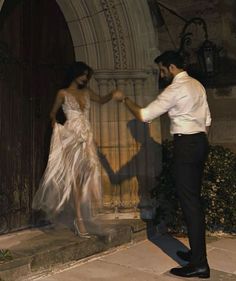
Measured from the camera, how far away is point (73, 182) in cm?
349

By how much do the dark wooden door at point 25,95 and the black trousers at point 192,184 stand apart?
180 centimetres

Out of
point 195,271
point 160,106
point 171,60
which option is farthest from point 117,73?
point 195,271

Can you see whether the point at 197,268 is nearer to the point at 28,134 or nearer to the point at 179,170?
the point at 179,170

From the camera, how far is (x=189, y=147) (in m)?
3.06

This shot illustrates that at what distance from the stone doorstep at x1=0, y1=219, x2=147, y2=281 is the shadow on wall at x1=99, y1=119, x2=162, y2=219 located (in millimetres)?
586

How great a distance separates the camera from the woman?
Result: 342 centimetres

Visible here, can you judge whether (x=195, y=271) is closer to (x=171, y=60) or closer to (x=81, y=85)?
(x=171, y=60)

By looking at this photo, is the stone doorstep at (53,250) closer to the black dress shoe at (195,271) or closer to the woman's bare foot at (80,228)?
the woman's bare foot at (80,228)

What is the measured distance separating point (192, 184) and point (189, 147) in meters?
0.28

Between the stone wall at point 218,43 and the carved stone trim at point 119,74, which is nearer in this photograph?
the carved stone trim at point 119,74

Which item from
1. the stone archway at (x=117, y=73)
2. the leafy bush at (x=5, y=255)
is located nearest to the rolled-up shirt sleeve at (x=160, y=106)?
the leafy bush at (x=5, y=255)

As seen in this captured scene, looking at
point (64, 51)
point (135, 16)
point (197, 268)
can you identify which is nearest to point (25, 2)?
point (64, 51)

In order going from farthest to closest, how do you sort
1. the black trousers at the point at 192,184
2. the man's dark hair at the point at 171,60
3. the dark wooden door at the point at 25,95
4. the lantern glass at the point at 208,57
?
the lantern glass at the point at 208,57, the dark wooden door at the point at 25,95, the man's dark hair at the point at 171,60, the black trousers at the point at 192,184

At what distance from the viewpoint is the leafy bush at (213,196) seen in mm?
4492
